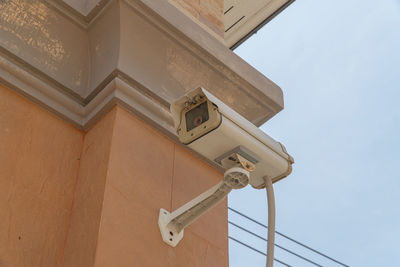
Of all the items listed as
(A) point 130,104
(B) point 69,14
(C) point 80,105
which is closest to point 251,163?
(A) point 130,104

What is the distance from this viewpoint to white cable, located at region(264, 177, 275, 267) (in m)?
1.65

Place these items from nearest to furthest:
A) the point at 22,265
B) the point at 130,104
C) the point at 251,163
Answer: the point at 22,265, the point at 251,163, the point at 130,104

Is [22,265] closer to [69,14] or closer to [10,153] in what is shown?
[10,153]

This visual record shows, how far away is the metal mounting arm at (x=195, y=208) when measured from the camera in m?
1.61

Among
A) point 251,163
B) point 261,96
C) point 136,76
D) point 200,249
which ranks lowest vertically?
point 200,249

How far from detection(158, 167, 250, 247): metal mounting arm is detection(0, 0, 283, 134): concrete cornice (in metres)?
0.29

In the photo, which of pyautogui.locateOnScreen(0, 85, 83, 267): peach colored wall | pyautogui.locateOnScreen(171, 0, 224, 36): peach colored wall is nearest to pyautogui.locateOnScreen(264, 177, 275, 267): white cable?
pyautogui.locateOnScreen(0, 85, 83, 267): peach colored wall

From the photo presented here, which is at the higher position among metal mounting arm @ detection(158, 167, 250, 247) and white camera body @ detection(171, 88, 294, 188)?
white camera body @ detection(171, 88, 294, 188)

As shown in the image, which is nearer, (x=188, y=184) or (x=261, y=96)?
(x=188, y=184)

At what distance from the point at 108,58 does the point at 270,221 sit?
2.00 feet

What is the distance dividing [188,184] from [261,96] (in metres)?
0.41

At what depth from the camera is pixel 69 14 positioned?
1.94m

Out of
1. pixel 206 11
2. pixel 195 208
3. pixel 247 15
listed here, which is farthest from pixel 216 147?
pixel 247 15

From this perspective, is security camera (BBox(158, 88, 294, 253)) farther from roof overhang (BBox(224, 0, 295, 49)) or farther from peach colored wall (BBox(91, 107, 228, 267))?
roof overhang (BBox(224, 0, 295, 49))
